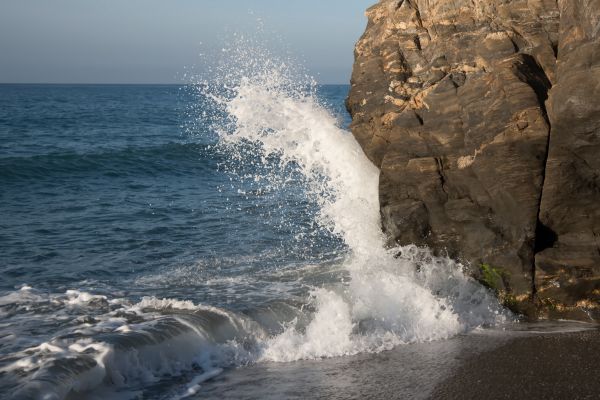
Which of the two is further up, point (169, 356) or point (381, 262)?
point (381, 262)

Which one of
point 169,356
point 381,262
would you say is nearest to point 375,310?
point 381,262

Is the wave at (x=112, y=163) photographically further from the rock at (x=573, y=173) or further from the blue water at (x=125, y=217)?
the rock at (x=573, y=173)

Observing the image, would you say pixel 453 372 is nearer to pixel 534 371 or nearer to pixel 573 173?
pixel 534 371

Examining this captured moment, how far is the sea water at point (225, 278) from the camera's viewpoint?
7.73 m

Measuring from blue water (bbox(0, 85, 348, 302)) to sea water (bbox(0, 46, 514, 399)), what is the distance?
6 cm

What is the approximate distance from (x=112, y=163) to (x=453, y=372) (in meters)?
17.7

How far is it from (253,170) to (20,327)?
47.7 ft

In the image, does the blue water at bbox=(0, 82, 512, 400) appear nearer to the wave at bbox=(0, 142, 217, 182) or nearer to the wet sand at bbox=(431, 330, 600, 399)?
the wet sand at bbox=(431, 330, 600, 399)

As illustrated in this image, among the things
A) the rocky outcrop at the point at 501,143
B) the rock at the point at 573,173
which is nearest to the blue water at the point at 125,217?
the rocky outcrop at the point at 501,143

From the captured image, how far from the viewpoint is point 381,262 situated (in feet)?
32.0

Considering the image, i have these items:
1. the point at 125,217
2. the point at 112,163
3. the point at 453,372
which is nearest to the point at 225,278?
the point at 453,372

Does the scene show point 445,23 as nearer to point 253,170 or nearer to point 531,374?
point 531,374

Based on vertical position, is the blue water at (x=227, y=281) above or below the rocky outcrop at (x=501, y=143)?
below

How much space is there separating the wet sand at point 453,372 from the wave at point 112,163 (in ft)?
46.8
